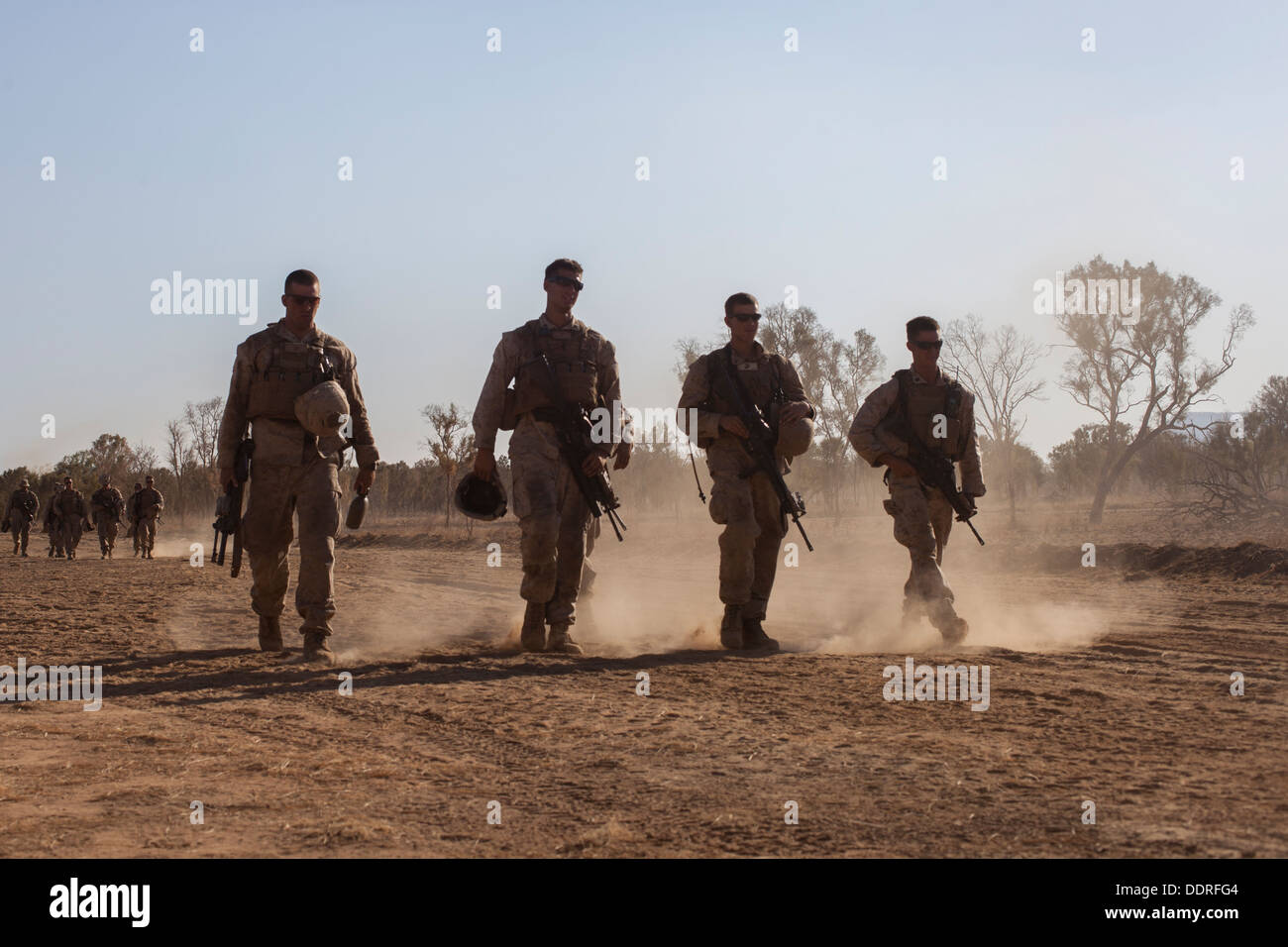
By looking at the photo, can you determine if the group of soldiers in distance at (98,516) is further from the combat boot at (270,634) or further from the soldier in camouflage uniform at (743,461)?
the soldier in camouflage uniform at (743,461)

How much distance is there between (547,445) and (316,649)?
72.9 inches

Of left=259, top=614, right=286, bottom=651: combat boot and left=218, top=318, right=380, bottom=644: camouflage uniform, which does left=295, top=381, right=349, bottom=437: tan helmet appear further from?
left=259, top=614, right=286, bottom=651: combat boot

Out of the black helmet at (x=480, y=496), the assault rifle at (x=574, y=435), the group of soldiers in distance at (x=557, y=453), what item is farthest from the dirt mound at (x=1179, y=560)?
the black helmet at (x=480, y=496)

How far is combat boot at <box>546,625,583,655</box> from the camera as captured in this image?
291 inches

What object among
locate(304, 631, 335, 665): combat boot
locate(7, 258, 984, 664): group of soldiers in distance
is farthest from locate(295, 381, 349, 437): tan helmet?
locate(304, 631, 335, 665): combat boot

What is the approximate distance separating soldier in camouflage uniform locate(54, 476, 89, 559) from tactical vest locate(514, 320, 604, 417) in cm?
2150

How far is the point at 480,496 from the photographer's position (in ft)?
25.6

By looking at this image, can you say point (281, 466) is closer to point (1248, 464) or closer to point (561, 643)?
point (561, 643)

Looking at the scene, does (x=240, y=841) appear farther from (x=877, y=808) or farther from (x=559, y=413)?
(x=559, y=413)

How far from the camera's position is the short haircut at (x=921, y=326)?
8.34m

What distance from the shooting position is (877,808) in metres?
Result: 3.51

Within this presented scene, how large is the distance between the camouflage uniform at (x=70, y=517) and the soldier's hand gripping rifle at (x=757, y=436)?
21.9 meters

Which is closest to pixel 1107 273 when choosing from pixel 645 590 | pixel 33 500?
pixel 645 590

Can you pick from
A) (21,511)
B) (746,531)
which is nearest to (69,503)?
(21,511)
